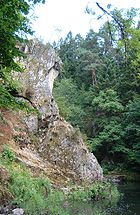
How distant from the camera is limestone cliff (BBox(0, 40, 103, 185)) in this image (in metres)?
17.0

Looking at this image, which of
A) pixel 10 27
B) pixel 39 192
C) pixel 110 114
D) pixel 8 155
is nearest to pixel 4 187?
pixel 39 192

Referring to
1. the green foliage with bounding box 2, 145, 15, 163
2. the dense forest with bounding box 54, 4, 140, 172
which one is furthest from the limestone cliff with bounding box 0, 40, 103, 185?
the dense forest with bounding box 54, 4, 140, 172

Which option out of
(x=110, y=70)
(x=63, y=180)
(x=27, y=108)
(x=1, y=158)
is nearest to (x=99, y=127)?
(x=110, y=70)

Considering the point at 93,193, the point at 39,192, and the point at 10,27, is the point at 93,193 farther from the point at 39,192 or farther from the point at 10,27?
the point at 10,27

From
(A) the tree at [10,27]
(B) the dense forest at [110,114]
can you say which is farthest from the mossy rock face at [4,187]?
(B) the dense forest at [110,114]

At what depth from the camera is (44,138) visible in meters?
18.8

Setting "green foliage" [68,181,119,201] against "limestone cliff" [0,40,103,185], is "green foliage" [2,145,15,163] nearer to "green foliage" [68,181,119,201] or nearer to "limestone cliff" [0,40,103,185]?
"limestone cliff" [0,40,103,185]

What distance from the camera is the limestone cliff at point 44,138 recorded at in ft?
55.7

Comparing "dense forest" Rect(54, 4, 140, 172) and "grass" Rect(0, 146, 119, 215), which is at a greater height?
"dense forest" Rect(54, 4, 140, 172)

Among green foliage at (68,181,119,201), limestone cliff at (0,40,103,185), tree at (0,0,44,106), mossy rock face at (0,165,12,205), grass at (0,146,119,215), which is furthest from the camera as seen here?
limestone cliff at (0,40,103,185)

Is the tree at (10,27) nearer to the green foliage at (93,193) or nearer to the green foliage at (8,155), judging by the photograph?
the green foliage at (8,155)

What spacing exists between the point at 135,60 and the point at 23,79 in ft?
46.2

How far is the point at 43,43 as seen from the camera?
22578 mm

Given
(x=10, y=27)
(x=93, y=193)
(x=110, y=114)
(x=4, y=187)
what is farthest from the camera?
(x=110, y=114)
